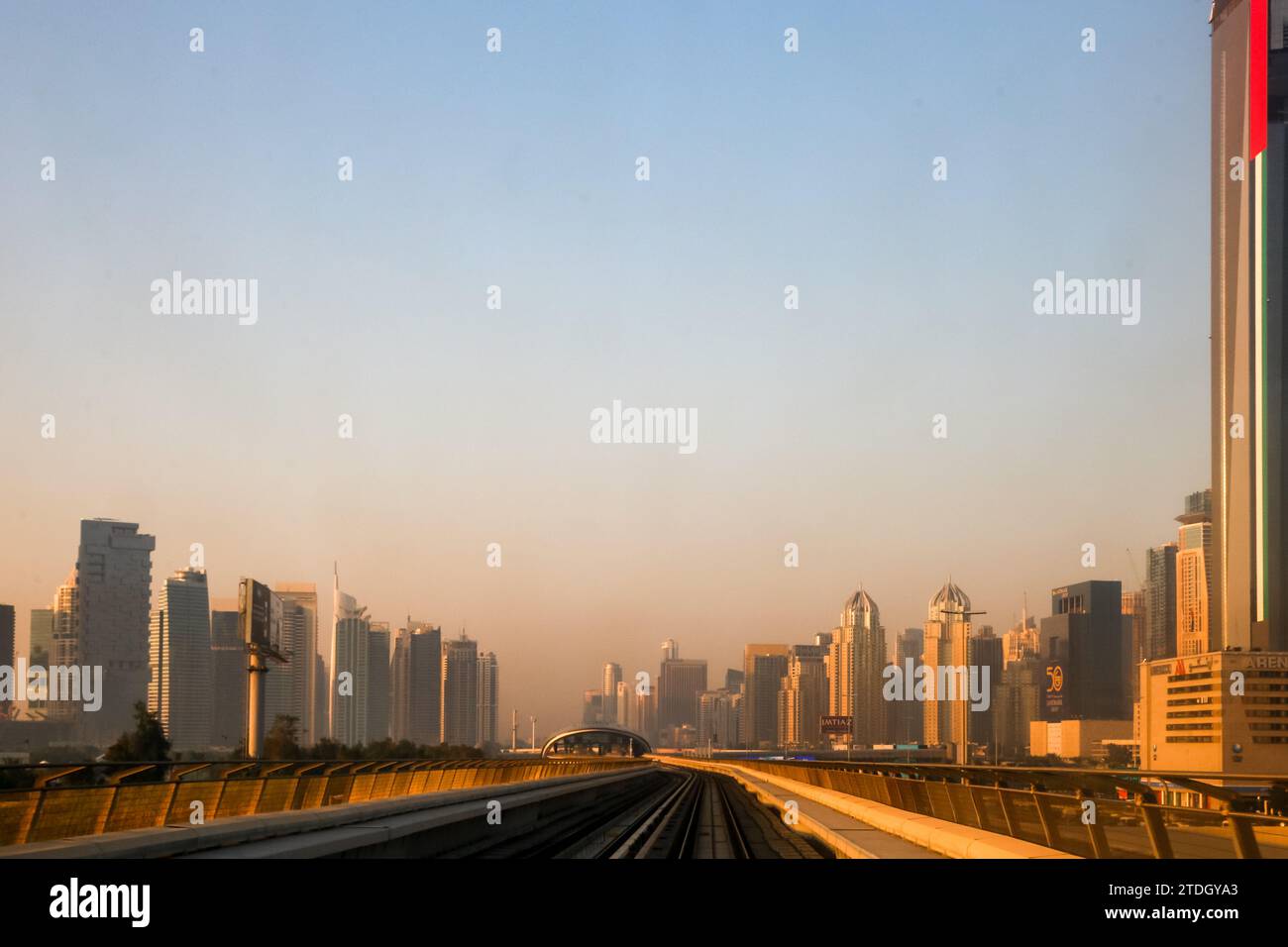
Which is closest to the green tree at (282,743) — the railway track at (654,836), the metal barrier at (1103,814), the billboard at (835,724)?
the railway track at (654,836)

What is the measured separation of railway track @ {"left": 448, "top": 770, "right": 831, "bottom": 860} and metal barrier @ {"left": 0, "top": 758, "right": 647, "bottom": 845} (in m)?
3.02

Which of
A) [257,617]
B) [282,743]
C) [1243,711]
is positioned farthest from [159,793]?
[1243,711]

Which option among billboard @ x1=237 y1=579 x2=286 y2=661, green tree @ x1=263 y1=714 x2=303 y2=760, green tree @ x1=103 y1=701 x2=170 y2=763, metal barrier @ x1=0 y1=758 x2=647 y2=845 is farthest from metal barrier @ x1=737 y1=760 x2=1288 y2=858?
green tree @ x1=103 y1=701 x2=170 y2=763

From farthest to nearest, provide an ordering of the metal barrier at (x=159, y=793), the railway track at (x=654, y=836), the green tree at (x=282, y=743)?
the green tree at (x=282, y=743) < the railway track at (x=654, y=836) < the metal barrier at (x=159, y=793)

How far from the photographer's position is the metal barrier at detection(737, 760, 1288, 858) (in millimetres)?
11516

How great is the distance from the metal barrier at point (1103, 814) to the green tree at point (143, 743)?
77.6 meters

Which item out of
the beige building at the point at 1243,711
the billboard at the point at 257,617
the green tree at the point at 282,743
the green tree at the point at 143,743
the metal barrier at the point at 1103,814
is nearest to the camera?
the metal barrier at the point at 1103,814

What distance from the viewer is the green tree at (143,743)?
8838 centimetres

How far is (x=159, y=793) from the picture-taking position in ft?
58.4

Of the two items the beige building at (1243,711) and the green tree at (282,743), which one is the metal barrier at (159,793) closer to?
the green tree at (282,743)

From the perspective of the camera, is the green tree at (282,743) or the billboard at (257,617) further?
the green tree at (282,743)
